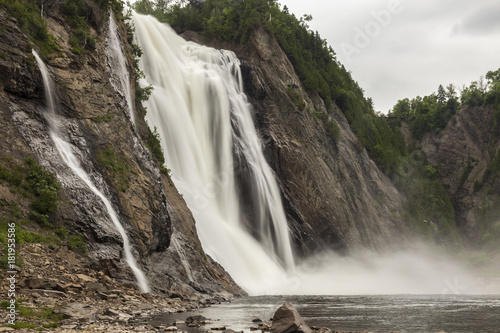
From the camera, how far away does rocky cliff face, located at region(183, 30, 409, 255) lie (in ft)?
169

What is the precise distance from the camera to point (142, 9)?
83875 millimetres

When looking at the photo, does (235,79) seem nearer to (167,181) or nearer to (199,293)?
(167,181)

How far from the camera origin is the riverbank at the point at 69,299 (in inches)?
503

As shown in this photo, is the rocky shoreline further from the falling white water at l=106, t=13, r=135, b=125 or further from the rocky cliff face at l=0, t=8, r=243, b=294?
the falling white water at l=106, t=13, r=135, b=125

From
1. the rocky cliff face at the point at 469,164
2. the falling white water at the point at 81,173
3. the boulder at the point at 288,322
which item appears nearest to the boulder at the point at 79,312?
the boulder at the point at 288,322

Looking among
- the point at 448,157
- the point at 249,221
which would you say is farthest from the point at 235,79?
Answer: the point at 448,157

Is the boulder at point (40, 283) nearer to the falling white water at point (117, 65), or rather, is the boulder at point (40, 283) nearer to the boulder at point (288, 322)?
the boulder at point (288, 322)

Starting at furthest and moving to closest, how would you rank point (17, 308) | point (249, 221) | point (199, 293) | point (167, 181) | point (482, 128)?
point (482, 128)
point (249, 221)
point (167, 181)
point (199, 293)
point (17, 308)

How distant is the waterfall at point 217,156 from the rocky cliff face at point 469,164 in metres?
59.2

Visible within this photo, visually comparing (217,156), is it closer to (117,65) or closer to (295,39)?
(117,65)

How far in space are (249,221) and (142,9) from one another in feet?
185

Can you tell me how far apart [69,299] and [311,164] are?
138ft

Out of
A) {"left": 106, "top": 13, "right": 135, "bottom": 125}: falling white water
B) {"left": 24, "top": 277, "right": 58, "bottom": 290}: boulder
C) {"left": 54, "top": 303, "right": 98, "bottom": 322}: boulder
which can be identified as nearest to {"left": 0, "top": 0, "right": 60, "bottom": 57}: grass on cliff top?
{"left": 106, "top": 13, "right": 135, "bottom": 125}: falling white water

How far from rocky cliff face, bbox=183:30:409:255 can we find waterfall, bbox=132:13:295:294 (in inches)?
111
